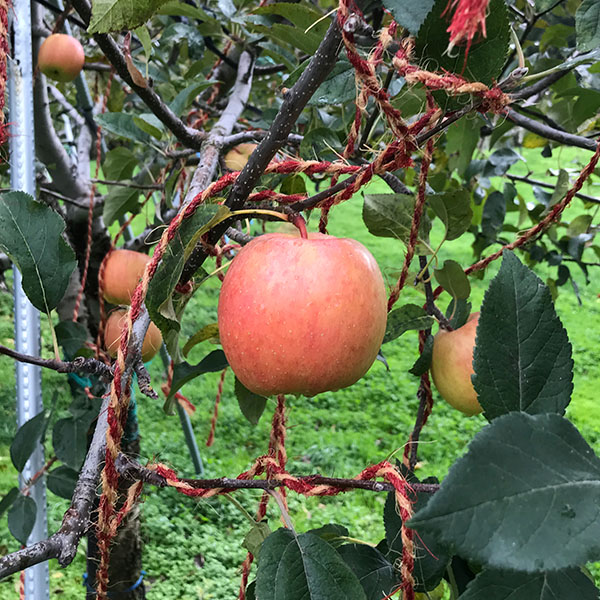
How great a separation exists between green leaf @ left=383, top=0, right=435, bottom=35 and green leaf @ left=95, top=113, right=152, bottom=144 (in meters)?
0.78

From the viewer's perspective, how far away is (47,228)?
0.58 metres

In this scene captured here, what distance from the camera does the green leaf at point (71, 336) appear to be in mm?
1070

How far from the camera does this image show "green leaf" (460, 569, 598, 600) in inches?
13.5

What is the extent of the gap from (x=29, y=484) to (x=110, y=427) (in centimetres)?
56

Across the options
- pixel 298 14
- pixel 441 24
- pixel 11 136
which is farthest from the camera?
pixel 11 136

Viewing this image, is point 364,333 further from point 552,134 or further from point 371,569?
point 552,134

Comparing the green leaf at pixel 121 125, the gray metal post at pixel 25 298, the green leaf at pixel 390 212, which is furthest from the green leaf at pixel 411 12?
the green leaf at pixel 121 125

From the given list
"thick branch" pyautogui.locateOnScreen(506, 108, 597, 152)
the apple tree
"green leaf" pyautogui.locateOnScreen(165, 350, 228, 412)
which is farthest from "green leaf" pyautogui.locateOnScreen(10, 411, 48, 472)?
"thick branch" pyautogui.locateOnScreen(506, 108, 597, 152)

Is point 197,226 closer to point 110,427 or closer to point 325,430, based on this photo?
point 110,427

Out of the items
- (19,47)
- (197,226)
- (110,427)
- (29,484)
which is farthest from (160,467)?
(19,47)

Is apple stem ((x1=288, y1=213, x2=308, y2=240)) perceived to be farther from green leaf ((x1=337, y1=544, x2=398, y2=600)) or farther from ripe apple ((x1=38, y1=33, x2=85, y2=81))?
ripe apple ((x1=38, y1=33, x2=85, y2=81))

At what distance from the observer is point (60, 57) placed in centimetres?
160

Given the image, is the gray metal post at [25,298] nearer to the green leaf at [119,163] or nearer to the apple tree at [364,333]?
the apple tree at [364,333]

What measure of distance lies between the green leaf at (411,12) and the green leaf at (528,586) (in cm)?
34
